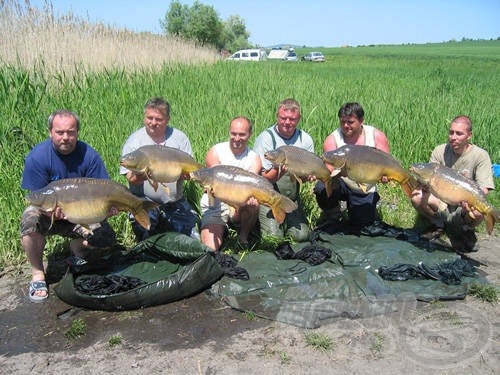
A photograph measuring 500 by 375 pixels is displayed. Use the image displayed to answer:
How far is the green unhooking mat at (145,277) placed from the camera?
131 inches

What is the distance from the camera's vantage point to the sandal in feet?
11.6

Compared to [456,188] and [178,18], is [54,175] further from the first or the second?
[178,18]

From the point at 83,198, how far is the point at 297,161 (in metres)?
1.87

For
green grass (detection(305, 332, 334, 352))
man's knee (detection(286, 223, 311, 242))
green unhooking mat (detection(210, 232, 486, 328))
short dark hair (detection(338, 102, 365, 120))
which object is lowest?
green grass (detection(305, 332, 334, 352))

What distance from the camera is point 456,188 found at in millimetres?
3861

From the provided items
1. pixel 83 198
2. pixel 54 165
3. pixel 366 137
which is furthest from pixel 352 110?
pixel 54 165

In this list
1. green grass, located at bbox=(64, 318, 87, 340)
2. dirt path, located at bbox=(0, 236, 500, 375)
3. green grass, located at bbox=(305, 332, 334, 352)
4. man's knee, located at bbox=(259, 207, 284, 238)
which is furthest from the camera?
man's knee, located at bbox=(259, 207, 284, 238)

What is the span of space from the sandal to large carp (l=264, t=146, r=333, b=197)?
7.13 ft

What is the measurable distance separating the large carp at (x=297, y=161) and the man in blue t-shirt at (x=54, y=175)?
154 cm

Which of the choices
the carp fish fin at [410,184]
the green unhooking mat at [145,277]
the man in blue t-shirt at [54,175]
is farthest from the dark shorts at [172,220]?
the carp fish fin at [410,184]

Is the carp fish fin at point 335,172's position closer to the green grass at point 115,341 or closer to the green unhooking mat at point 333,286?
the green unhooking mat at point 333,286

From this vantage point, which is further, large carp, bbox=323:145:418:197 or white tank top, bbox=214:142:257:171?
white tank top, bbox=214:142:257:171

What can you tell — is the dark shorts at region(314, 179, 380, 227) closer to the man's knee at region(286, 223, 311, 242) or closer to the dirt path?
the man's knee at region(286, 223, 311, 242)

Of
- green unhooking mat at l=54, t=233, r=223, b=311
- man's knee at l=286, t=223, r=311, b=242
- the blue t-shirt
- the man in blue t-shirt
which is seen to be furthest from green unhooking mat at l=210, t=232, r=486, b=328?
the blue t-shirt
